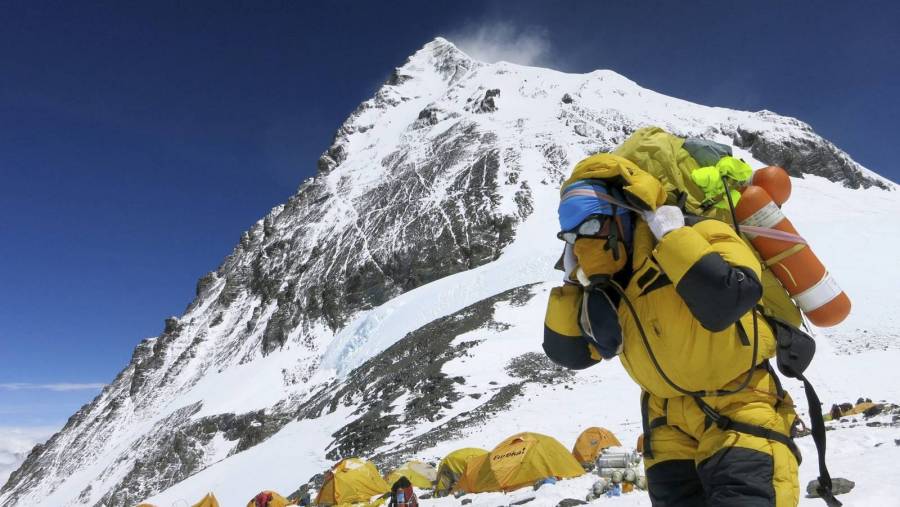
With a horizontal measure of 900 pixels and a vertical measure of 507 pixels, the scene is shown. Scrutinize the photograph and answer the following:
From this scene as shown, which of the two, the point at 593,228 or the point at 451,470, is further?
the point at 451,470

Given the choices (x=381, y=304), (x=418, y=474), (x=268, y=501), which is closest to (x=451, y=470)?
(x=418, y=474)

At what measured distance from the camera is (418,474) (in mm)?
13977

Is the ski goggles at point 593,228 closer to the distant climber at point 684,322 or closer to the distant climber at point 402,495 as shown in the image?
the distant climber at point 684,322

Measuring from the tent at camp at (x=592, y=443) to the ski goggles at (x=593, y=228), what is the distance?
1110cm

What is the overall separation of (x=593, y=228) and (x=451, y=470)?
1155cm

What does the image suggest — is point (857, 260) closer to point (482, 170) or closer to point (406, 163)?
point (482, 170)

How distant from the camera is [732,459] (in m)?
2.30

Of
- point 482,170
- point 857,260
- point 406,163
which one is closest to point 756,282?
point 857,260

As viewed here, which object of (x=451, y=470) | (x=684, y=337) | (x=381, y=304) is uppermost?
(x=381, y=304)

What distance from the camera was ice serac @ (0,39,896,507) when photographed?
26188 mm

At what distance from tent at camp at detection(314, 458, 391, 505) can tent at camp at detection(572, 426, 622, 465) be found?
488 cm

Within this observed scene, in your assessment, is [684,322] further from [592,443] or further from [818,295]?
[592,443]

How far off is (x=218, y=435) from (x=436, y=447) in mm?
35585

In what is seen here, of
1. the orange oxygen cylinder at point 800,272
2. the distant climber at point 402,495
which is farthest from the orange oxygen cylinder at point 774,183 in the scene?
the distant climber at point 402,495
